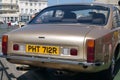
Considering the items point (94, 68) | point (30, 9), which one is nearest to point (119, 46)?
point (94, 68)

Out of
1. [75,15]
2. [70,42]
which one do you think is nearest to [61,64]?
[70,42]

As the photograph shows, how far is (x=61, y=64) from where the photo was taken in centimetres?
609

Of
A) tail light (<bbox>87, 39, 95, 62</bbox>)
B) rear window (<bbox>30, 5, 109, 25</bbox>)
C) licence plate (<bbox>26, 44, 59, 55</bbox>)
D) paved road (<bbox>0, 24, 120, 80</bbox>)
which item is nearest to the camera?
tail light (<bbox>87, 39, 95, 62</bbox>)

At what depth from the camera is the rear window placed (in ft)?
22.9

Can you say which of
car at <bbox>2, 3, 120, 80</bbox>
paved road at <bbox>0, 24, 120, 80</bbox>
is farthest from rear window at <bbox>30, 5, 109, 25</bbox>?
paved road at <bbox>0, 24, 120, 80</bbox>

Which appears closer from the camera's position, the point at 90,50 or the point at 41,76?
the point at 90,50

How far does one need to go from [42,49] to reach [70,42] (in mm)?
574

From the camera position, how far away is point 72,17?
7.14 metres

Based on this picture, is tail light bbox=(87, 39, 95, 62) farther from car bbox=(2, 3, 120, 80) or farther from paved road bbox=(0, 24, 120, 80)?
paved road bbox=(0, 24, 120, 80)

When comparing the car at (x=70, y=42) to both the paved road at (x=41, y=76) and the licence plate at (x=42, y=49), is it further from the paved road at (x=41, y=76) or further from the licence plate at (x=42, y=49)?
the paved road at (x=41, y=76)

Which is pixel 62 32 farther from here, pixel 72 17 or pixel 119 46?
pixel 119 46

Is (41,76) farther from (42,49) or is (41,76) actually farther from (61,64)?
(61,64)

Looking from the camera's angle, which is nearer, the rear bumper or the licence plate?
the rear bumper

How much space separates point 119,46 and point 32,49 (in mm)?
2506
